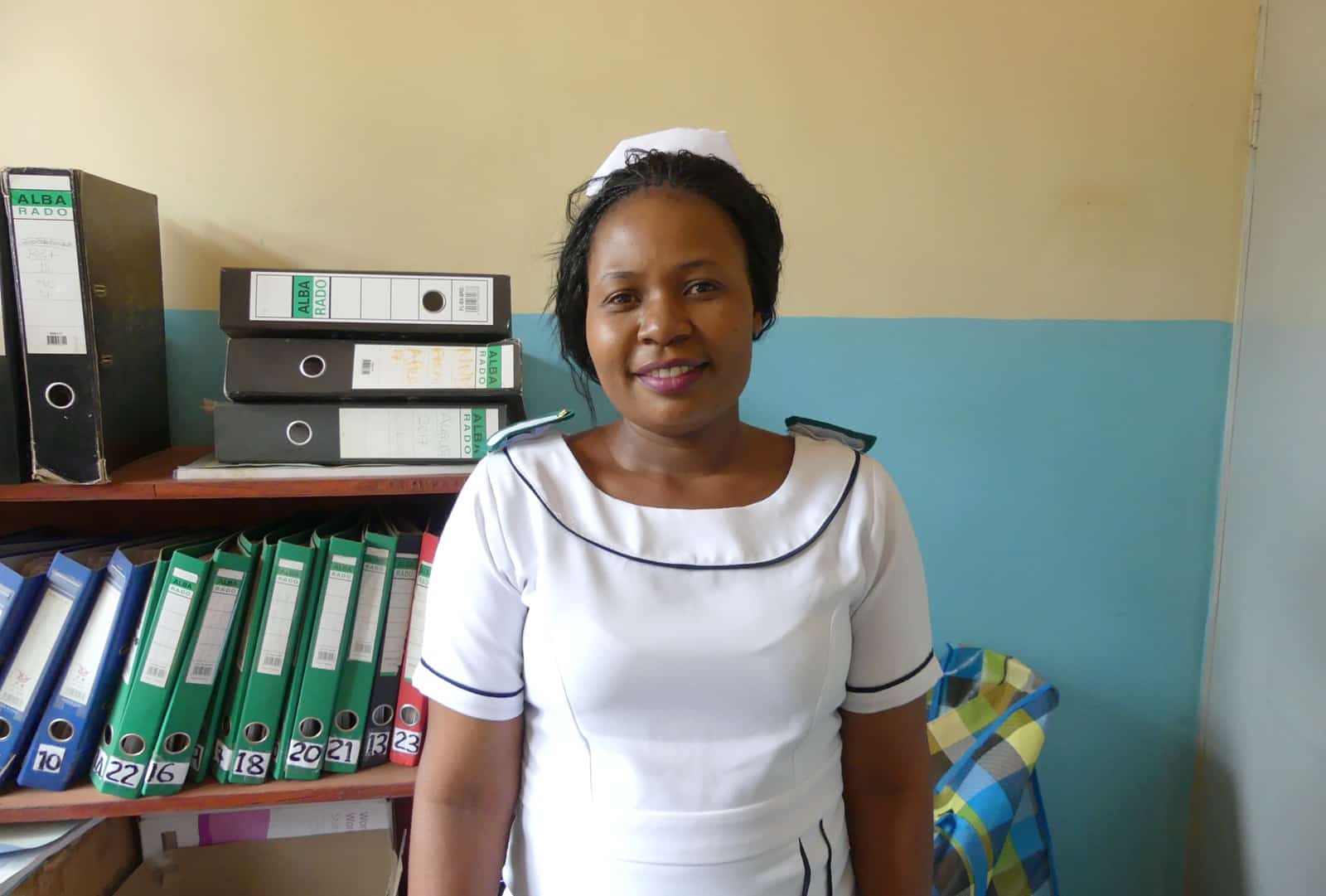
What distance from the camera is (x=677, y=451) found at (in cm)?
84

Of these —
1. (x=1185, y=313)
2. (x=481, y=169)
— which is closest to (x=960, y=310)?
(x=1185, y=313)

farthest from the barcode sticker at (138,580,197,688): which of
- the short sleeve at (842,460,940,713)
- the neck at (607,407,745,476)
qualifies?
the short sleeve at (842,460,940,713)

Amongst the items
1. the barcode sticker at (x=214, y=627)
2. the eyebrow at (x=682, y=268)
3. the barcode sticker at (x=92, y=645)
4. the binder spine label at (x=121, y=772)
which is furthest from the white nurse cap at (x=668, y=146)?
the binder spine label at (x=121, y=772)

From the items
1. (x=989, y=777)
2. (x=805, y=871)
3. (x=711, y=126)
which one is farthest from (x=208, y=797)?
(x=711, y=126)

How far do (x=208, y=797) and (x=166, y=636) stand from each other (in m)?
0.21

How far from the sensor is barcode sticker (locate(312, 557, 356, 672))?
100 cm

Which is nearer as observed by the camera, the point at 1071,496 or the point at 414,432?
the point at 414,432

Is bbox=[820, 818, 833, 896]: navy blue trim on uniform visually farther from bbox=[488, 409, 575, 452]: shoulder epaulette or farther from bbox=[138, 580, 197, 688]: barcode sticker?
bbox=[138, 580, 197, 688]: barcode sticker

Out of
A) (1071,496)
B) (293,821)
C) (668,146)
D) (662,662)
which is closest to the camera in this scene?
(662,662)

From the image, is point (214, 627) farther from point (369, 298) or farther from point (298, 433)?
point (369, 298)

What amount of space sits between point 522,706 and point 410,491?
1.14 ft

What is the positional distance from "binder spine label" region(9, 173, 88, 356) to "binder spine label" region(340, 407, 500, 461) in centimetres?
32

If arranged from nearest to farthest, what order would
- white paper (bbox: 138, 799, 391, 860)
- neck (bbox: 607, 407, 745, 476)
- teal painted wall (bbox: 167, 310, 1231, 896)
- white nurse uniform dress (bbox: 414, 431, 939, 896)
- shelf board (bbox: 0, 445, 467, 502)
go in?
white nurse uniform dress (bbox: 414, 431, 939, 896) < neck (bbox: 607, 407, 745, 476) < shelf board (bbox: 0, 445, 467, 502) < white paper (bbox: 138, 799, 391, 860) < teal painted wall (bbox: 167, 310, 1231, 896)

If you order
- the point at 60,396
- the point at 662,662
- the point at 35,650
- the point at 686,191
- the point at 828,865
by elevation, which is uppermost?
the point at 686,191
